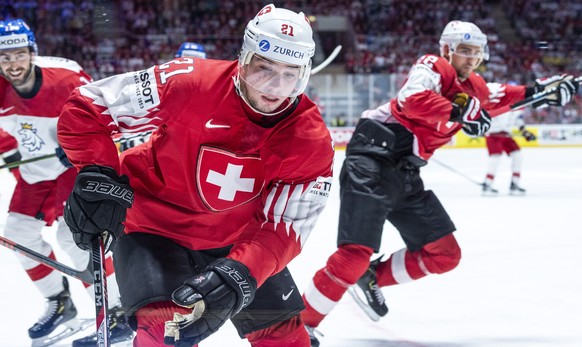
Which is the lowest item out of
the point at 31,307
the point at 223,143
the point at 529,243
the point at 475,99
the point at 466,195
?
the point at 466,195

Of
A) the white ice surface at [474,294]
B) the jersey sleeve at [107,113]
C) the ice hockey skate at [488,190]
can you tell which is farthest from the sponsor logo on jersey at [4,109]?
the ice hockey skate at [488,190]

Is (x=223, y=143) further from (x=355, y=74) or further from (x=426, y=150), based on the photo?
(x=355, y=74)

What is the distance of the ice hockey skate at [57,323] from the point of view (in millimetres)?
2646

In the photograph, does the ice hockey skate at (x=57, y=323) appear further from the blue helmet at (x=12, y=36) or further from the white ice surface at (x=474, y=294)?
the blue helmet at (x=12, y=36)

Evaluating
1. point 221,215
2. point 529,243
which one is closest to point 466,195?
point 529,243

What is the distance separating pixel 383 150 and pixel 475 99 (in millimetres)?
400

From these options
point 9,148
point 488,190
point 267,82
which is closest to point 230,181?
point 267,82

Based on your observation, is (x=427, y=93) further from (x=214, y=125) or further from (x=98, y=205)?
(x=98, y=205)

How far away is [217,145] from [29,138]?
1.44m

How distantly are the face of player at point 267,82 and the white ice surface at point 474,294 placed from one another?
1.11 meters

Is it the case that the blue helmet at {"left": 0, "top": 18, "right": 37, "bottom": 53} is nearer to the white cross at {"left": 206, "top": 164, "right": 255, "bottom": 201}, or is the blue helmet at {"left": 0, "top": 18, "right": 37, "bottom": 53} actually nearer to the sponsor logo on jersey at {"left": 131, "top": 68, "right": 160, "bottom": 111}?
the sponsor logo on jersey at {"left": 131, "top": 68, "right": 160, "bottom": 111}

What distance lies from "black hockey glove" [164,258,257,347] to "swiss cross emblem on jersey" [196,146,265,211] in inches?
9.4

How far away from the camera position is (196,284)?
4.73 ft

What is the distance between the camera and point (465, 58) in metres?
3.00
